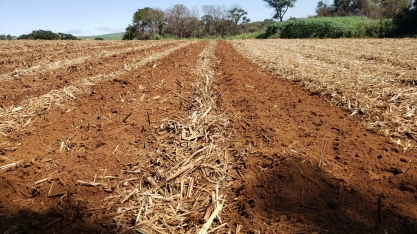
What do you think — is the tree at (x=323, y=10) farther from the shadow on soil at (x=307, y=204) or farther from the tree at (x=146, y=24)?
the shadow on soil at (x=307, y=204)

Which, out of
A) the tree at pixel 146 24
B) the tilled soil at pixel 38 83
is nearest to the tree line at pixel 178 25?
the tree at pixel 146 24

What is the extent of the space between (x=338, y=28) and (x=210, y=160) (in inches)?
1364

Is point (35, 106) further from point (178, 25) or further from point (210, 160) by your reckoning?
point (178, 25)

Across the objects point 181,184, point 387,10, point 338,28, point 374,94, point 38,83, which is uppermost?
point 387,10

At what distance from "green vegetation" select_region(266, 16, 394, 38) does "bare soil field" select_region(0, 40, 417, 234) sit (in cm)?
3042

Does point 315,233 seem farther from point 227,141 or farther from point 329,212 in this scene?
point 227,141

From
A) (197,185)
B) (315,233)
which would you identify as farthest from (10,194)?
(315,233)

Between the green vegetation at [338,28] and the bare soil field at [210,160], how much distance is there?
30.4m

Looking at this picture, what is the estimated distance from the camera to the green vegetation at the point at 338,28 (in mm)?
30734

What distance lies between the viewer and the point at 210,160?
3.33 meters


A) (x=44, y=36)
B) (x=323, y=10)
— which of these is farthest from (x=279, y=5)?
(x=44, y=36)

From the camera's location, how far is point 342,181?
2744 millimetres

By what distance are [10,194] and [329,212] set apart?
303 centimetres

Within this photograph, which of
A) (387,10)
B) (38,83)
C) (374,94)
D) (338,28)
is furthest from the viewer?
(387,10)
